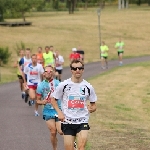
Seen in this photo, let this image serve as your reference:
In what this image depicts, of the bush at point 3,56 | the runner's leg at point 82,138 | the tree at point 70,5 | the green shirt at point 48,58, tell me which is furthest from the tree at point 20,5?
the runner's leg at point 82,138

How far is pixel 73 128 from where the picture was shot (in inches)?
331

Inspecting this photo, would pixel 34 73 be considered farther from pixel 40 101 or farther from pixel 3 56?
pixel 3 56

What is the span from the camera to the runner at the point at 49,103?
34.3 ft

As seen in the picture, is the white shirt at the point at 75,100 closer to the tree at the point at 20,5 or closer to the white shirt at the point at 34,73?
the white shirt at the point at 34,73

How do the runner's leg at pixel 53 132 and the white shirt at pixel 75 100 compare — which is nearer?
the white shirt at pixel 75 100

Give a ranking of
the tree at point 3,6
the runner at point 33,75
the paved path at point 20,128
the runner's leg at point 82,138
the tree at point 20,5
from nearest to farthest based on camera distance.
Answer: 1. the runner's leg at point 82,138
2. the paved path at point 20,128
3. the runner at point 33,75
4. the tree at point 3,6
5. the tree at point 20,5

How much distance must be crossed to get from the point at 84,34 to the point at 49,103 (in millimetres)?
53543

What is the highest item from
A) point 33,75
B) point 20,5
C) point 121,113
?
point 33,75

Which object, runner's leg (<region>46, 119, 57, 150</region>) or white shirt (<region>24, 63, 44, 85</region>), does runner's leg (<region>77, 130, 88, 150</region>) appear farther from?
white shirt (<region>24, 63, 44, 85</region>)

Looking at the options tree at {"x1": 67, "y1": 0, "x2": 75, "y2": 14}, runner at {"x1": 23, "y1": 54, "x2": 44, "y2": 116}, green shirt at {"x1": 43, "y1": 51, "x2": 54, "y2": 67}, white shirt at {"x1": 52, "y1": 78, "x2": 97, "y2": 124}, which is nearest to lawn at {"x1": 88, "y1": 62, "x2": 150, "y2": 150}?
runner at {"x1": 23, "y1": 54, "x2": 44, "y2": 116}

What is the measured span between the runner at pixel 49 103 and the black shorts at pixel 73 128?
1.87m

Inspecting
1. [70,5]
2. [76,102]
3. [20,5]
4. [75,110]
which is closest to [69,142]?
[75,110]

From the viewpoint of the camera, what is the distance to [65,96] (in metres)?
8.43

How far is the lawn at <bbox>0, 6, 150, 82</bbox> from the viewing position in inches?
2148
